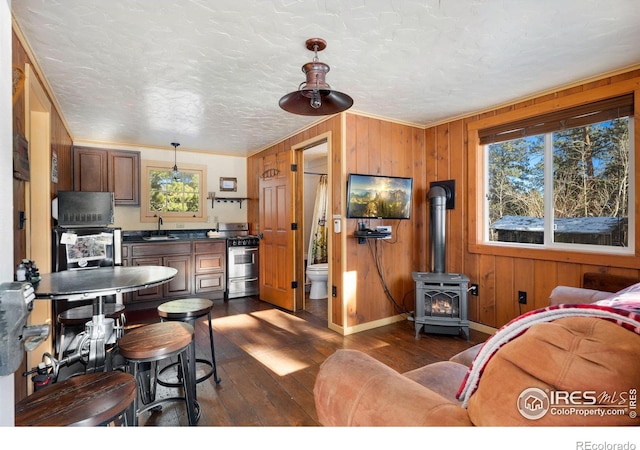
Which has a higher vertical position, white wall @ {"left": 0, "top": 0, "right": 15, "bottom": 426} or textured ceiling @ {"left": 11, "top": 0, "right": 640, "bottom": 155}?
textured ceiling @ {"left": 11, "top": 0, "right": 640, "bottom": 155}

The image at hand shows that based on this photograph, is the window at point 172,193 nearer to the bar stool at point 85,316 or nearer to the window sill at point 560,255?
the bar stool at point 85,316

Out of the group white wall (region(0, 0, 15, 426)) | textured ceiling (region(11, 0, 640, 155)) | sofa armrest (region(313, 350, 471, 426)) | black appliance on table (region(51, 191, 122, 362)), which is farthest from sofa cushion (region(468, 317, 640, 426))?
black appliance on table (region(51, 191, 122, 362))

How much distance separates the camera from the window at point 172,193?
473 cm

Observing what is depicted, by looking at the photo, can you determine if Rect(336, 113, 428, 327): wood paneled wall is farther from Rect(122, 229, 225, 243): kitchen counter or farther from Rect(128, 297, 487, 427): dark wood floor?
Rect(122, 229, 225, 243): kitchen counter

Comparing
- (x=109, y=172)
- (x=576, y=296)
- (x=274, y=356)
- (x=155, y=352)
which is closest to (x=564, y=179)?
(x=576, y=296)

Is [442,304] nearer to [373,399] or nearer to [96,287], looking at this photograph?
[373,399]

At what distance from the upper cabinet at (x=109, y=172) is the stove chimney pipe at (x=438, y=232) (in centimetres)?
407

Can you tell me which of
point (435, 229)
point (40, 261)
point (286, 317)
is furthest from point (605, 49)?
point (40, 261)

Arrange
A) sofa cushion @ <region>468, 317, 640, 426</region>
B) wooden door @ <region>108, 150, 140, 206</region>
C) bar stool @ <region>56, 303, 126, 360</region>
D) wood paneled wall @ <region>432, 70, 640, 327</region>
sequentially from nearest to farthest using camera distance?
sofa cushion @ <region>468, 317, 640, 426</region>, bar stool @ <region>56, 303, 126, 360</region>, wood paneled wall @ <region>432, 70, 640, 327</region>, wooden door @ <region>108, 150, 140, 206</region>

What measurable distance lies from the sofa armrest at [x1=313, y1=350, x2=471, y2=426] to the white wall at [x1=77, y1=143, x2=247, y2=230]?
4.57 metres

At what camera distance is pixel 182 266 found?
4359 millimetres

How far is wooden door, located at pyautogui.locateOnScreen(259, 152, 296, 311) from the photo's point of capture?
4.13 metres
